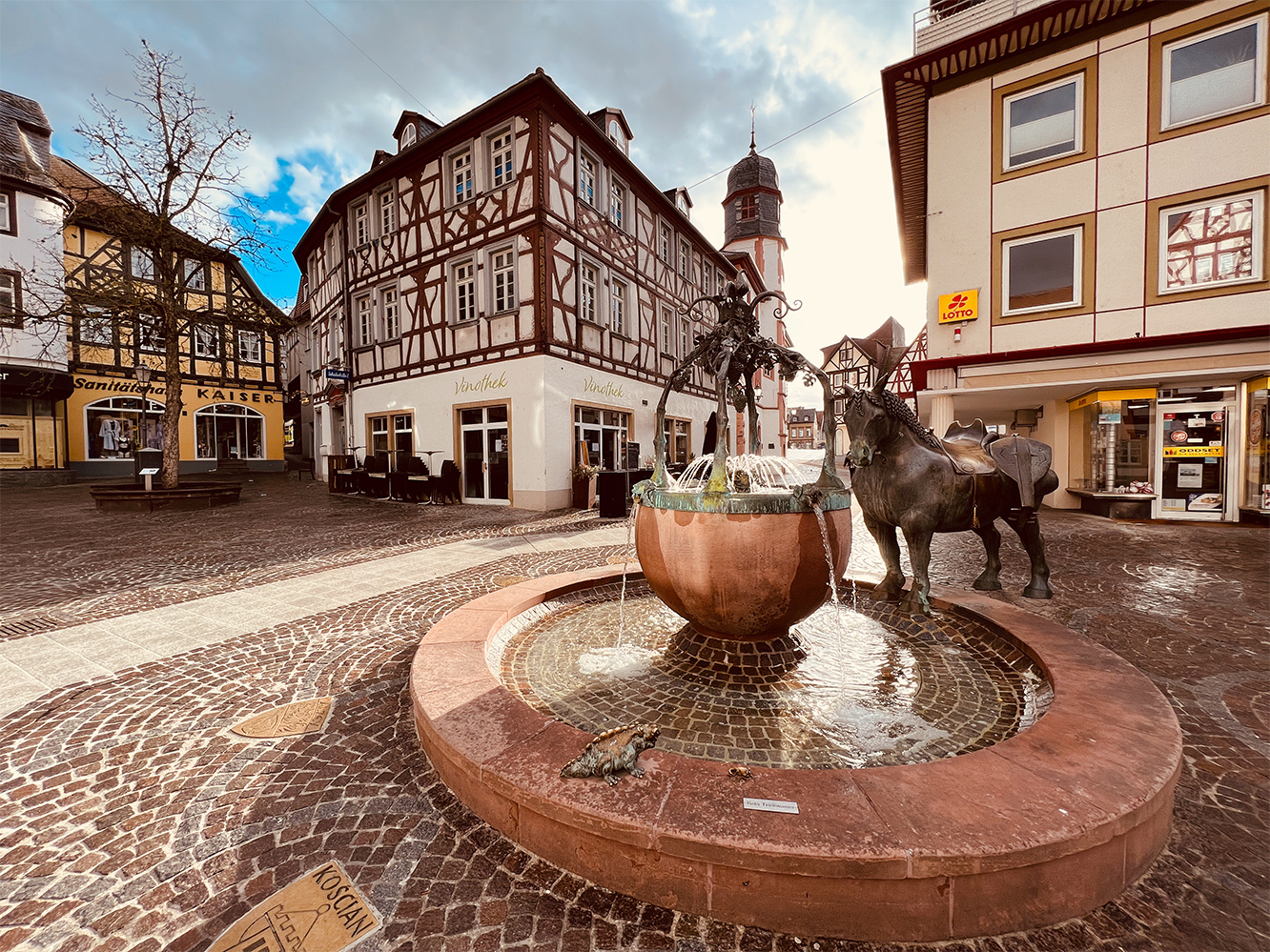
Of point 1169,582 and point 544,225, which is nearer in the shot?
point 1169,582

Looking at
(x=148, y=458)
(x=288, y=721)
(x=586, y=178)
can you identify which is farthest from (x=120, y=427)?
(x=288, y=721)

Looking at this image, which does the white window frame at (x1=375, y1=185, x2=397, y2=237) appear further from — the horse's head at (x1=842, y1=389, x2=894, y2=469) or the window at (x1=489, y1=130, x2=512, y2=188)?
the horse's head at (x1=842, y1=389, x2=894, y2=469)

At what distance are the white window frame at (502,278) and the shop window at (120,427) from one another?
2004 cm

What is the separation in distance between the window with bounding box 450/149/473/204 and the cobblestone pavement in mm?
12790

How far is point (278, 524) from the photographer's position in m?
10.1

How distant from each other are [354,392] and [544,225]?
Result: 9.37 metres

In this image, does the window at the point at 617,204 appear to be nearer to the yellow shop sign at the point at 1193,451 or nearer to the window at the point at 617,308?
the window at the point at 617,308

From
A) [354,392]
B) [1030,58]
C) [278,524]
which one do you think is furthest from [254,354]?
[1030,58]

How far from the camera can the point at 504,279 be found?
1307 cm

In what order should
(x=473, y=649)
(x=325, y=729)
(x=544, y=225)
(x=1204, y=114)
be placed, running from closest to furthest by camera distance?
(x=325, y=729), (x=473, y=649), (x=1204, y=114), (x=544, y=225)

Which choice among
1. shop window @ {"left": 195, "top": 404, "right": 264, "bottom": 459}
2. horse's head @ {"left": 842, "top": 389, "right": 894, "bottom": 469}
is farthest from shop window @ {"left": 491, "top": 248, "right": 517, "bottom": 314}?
shop window @ {"left": 195, "top": 404, "right": 264, "bottom": 459}

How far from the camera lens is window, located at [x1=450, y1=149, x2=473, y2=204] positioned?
13633mm

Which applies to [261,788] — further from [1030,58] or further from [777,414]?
[777,414]

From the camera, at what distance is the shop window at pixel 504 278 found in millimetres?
12898
